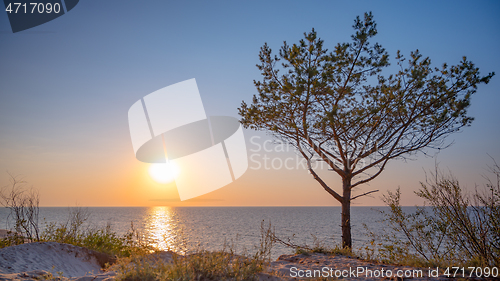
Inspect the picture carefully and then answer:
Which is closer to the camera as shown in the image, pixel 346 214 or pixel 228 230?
pixel 346 214

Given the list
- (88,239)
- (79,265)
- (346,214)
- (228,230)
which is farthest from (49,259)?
(228,230)

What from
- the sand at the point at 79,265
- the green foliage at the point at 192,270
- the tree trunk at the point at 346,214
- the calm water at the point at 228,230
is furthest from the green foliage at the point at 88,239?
the tree trunk at the point at 346,214

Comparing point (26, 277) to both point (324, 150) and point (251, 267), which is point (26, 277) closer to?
point (251, 267)

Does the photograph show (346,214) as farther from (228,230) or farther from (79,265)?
(228,230)

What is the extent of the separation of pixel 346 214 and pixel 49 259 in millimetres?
9124

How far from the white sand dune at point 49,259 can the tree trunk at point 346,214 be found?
788 centimetres

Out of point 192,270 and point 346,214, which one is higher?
point 346,214

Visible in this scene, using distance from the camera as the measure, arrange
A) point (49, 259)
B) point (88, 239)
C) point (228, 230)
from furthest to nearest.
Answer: point (228, 230), point (88, 239), point (49, 259)

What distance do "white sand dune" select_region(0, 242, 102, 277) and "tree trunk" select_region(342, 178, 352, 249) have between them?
25.9 ft

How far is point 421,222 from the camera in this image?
8133 millimetres

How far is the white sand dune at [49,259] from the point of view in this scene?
5.79 metres

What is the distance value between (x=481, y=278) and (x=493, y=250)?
1.92 m

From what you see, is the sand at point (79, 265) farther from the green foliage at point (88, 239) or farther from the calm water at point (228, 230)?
the calm water at point (228, 230)

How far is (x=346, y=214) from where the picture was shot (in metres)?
9.33
